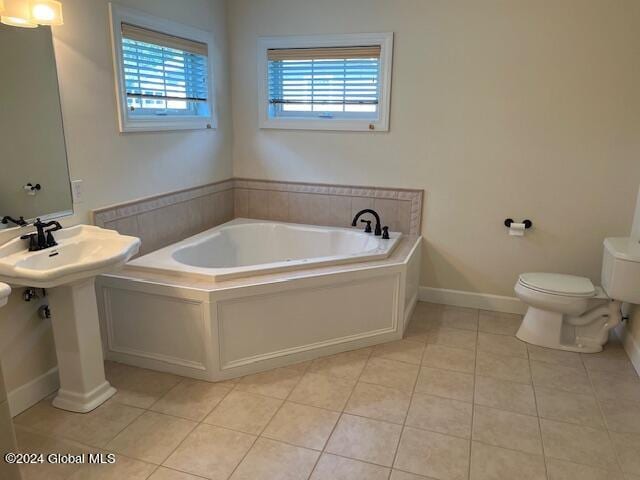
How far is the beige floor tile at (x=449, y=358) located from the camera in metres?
2.84

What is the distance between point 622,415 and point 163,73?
3263 millimetres

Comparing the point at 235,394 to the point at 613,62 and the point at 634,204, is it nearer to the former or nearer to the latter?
the point at 634,204

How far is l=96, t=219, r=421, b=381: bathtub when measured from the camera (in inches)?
102

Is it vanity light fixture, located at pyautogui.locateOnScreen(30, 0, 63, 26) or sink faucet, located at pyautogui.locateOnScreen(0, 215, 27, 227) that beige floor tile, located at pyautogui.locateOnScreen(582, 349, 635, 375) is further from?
vanity light fixture, located at pyautogui.locateOnScreen(30, 0, 63, 26)

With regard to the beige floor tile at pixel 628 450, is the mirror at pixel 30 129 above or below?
above

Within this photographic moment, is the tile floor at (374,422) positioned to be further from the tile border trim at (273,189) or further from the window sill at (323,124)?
the window sill at (323,124)

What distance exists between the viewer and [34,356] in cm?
243

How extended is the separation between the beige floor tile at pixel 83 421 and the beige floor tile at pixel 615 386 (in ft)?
7.88

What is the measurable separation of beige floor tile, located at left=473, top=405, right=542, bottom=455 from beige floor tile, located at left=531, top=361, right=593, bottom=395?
39 cm

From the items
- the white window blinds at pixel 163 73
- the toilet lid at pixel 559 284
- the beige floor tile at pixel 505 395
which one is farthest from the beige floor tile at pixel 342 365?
the white window blinds at pixel 163 73

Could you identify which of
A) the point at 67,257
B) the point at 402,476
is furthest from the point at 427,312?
the point at 67,257

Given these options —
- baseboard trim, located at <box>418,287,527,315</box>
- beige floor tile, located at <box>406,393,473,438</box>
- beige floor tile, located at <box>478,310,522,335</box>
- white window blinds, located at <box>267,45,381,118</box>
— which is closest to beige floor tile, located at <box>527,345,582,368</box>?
beige floor tile, located at <box>478,310,522,335</box>

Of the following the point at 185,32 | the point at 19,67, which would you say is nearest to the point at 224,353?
the point at 19,67

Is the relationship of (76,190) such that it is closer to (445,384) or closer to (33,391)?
(33,391)
